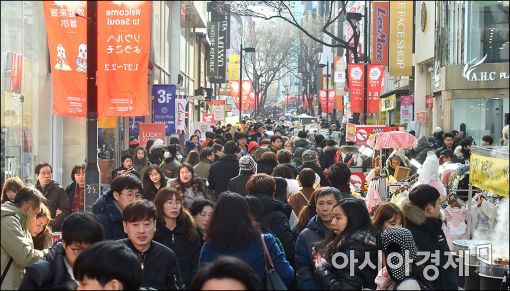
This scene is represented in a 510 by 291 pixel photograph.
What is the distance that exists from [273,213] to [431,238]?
1.79 m

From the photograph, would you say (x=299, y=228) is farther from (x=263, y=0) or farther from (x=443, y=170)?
(x=263, y=0)

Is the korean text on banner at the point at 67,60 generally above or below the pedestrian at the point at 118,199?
above

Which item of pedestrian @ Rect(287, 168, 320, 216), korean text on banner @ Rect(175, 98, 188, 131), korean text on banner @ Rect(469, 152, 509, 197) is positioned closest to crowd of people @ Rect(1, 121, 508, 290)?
korean text on banner @ Rect(469, 152, 509, 197)

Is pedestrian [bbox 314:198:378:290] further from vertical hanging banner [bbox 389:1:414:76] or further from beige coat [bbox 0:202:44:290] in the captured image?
vertical hanging banner [bbox 389:1:414:76]

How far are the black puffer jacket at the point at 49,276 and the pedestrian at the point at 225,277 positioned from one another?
1.42m

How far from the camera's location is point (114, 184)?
743 cm

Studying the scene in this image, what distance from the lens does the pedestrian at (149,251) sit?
5.49m

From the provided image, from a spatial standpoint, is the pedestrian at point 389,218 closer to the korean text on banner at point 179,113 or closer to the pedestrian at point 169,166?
the pedestrian at point 169,166

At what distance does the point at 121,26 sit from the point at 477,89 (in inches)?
715

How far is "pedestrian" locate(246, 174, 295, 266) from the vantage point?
7668 mm

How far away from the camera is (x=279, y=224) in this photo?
305 inches

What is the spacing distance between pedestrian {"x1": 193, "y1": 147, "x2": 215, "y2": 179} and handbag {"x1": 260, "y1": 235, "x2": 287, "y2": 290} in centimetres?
809

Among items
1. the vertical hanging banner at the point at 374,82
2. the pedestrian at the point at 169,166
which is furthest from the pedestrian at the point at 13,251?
the vertical hanging banner at the point at 374,82

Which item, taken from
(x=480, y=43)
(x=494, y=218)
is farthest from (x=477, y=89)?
(x=494, y=218)
